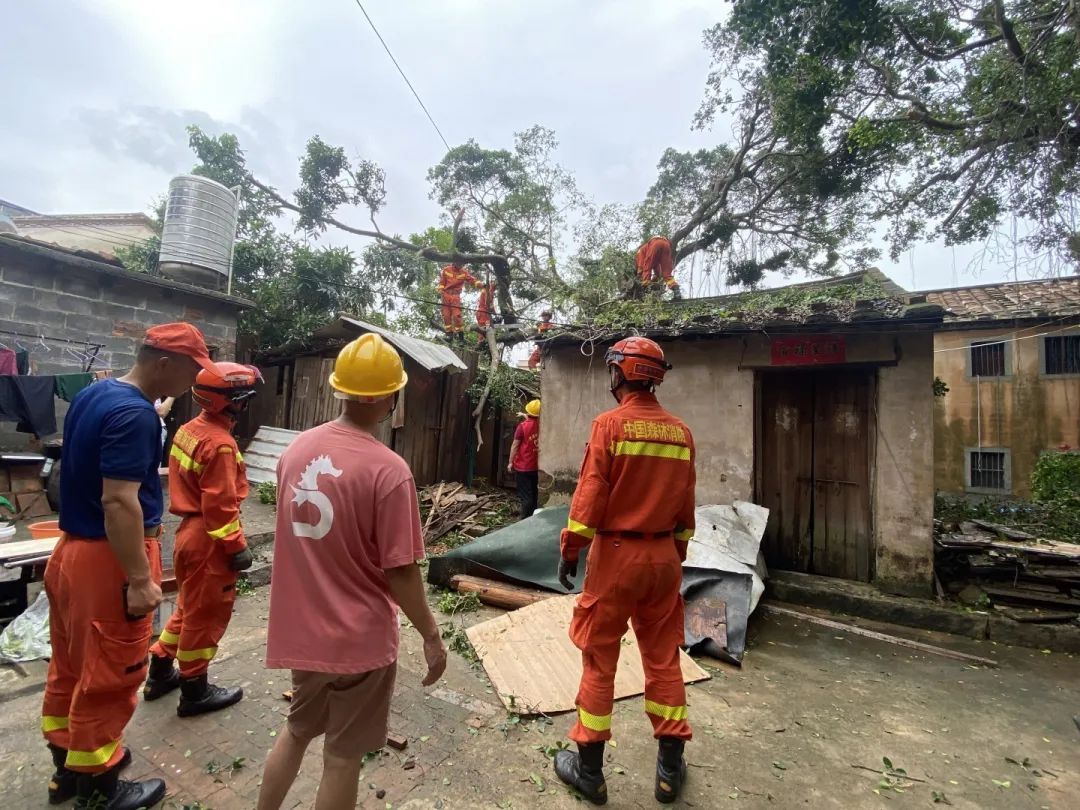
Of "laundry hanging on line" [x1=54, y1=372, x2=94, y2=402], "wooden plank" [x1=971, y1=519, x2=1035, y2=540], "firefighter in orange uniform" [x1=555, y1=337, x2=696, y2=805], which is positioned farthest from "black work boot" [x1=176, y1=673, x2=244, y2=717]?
"wooden plank" [x1=971, y1=519, x2=1035, y2=540]

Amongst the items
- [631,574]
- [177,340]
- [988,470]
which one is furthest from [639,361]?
[988,470]

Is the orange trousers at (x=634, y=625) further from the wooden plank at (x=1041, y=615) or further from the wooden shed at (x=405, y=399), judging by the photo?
the wooden shed at (x=405, y=399)

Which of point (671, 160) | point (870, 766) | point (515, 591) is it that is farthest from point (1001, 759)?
point (671, 160)

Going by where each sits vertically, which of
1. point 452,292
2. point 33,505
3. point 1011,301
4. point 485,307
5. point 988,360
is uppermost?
point 1011,301

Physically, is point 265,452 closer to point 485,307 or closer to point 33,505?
point 33,505

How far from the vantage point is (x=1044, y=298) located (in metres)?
11.1

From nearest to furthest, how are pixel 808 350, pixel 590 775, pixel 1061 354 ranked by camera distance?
1. pixel 590 775
2. pixel 808 350
3. pixel 1061 354

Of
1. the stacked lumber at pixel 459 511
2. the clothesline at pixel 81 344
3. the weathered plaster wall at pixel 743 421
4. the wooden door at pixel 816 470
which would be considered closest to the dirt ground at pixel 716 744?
the weathered plaster wall at pixel 743 421

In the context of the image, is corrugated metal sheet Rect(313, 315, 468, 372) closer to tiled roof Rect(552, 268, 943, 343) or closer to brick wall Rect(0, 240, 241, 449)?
brick wall Rect(0, 240, 241, 449)

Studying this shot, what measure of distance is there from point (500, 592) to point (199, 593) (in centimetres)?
260

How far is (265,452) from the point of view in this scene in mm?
8688

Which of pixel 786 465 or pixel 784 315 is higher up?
pixel 784 315

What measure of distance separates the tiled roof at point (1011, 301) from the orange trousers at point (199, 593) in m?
11.7

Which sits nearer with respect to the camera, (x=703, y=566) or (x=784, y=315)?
(x=703, y=566)
